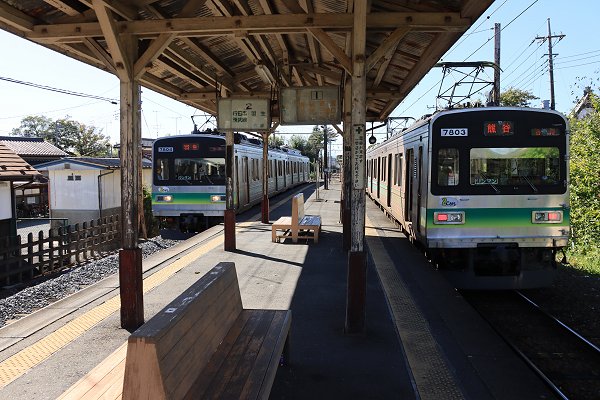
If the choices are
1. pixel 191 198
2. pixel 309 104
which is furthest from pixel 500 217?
pixel 191 198

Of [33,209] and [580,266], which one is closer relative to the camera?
[580,266]

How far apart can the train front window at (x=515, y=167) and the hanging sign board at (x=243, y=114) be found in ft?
12.1

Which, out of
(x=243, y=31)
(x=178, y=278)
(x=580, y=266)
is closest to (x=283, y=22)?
(x=243, y=31)

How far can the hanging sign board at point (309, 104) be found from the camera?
8.28m

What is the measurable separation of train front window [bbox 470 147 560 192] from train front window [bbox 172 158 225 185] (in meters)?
→ 8.13

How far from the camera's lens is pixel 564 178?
7.22 metres

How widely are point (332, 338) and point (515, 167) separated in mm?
3979

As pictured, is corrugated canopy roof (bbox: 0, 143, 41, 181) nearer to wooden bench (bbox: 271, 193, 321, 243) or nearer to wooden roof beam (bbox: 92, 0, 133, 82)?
wooden bench (bbox: 271, 193, 321, 243)

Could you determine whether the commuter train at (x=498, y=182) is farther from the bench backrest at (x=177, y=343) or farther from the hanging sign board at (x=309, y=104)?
the bench backrest at (x=177, y=343)

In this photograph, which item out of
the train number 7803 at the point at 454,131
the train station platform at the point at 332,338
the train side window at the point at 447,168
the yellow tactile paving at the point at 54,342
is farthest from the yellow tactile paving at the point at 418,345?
the yellow tactile paving at the point at 54,342

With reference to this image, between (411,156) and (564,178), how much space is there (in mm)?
2753

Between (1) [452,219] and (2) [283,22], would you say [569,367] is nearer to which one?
(1) [452,219]

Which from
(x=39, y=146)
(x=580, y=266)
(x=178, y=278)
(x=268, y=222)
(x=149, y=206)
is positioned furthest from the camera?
(x=39, y=146)

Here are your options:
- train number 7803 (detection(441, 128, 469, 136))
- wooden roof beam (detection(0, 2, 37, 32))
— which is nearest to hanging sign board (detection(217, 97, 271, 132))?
train number 7803 (detection(441, 128, 469, 136))
